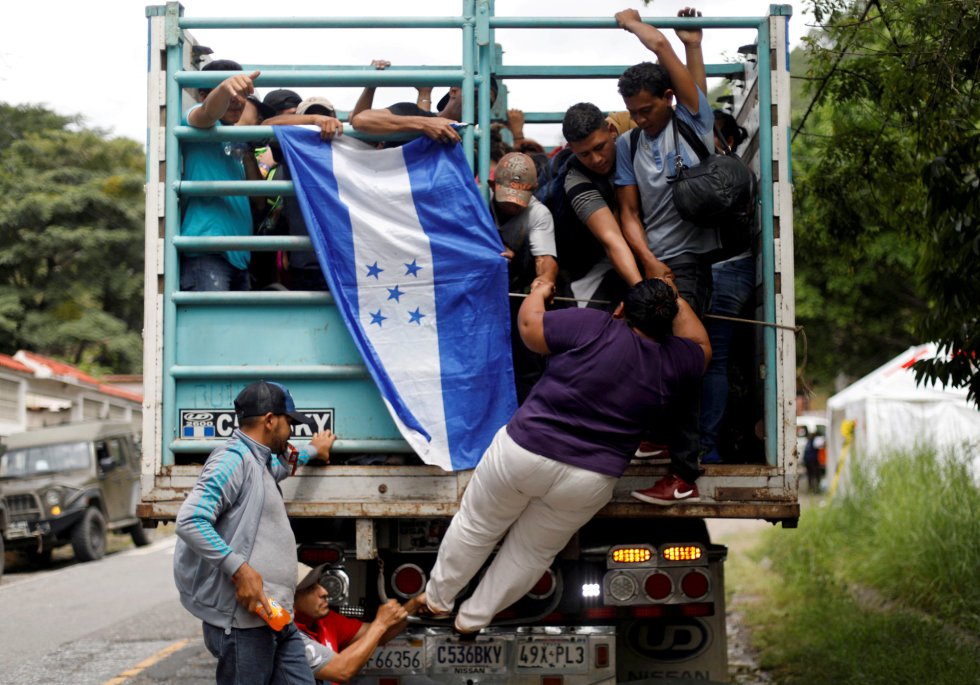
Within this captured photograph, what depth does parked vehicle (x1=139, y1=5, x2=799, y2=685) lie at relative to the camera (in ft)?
16.1

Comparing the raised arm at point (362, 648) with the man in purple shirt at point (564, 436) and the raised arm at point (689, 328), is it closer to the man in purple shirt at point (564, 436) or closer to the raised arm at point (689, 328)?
the man in purple shirt at point (564, 436)

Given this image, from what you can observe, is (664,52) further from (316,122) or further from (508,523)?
(508,523)

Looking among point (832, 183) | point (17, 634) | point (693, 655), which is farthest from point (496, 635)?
point (17, 634)

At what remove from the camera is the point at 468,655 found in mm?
4977

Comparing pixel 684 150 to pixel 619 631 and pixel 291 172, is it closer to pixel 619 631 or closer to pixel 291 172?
pixel 291 172

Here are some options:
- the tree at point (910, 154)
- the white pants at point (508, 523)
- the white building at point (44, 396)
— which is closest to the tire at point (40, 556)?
the white building at point (44, 396)

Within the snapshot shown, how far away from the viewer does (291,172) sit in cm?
505

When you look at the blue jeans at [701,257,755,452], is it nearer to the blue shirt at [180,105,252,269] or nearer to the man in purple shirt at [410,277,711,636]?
the man in purple shirt at [410,277,711,636]

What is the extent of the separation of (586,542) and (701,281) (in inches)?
48.9

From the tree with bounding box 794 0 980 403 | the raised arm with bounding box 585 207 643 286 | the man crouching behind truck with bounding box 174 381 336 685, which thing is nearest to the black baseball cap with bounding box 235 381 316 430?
the man crouching behind truck with bounding box 174 381 336 685

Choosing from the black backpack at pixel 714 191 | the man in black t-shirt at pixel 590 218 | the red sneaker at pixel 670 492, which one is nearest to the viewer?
the red sneaker at pixel 670 492

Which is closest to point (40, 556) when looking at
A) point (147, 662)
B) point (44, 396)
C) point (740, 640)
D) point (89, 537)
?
point (89, 537)

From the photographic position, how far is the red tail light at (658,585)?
501cm

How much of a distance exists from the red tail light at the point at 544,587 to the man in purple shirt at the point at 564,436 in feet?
1.06
